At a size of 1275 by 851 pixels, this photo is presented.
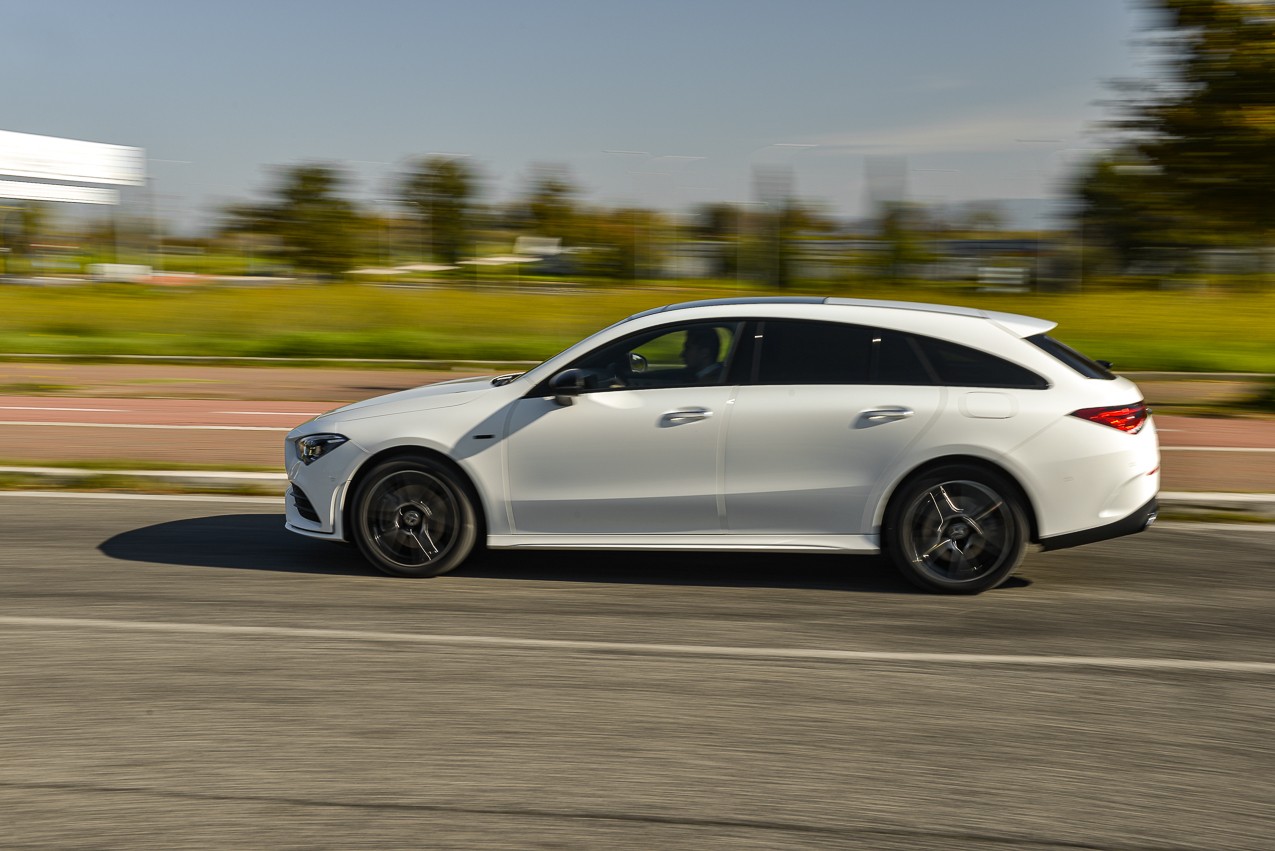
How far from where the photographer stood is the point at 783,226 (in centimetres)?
2720

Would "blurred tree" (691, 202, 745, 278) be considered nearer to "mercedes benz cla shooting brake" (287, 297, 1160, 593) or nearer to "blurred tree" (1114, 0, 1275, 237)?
"blurred tree" (1114, 0, 1275, 237)

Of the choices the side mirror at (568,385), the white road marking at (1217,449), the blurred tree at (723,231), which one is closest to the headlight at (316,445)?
the side mirror at (568,385)

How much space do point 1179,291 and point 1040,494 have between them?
2017cm

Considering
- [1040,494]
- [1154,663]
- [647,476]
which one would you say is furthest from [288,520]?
[1154,663]

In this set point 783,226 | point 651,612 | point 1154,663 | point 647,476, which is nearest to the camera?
point 1154,663

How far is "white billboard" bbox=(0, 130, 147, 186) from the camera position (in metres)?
55.1

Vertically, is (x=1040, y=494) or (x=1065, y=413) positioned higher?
(x=1065, y=413)

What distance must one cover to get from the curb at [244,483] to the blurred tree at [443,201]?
22.2m

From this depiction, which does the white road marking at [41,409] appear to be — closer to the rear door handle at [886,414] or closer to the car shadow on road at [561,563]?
the car shadow on road at [561,563]

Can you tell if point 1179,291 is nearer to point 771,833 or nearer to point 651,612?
point 651,612

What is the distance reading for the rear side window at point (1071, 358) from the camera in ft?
22.6

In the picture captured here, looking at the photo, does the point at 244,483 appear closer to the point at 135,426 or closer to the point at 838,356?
the point at 135,426

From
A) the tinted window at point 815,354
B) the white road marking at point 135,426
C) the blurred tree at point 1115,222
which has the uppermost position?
the blurred tree at point 1115,222

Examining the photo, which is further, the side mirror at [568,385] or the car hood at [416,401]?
the car hood at [416,401]
